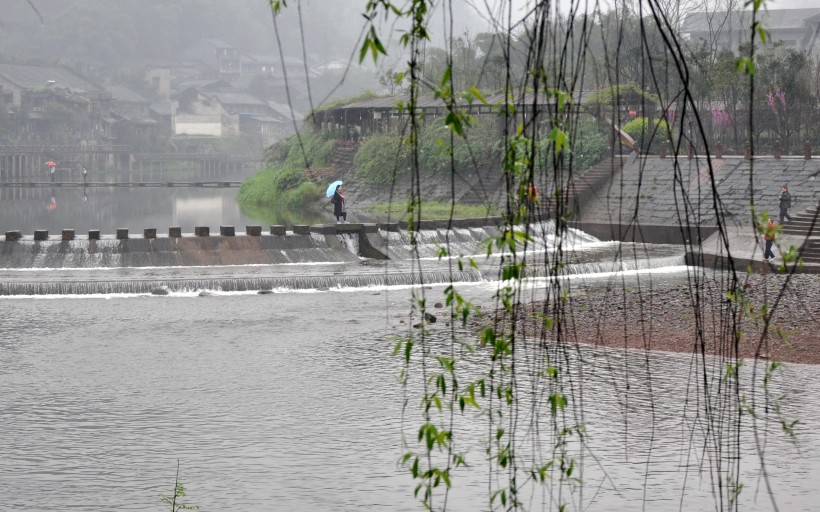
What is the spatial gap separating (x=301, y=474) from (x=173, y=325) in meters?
8.91

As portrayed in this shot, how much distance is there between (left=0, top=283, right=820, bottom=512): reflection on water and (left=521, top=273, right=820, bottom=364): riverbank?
39.0 inches

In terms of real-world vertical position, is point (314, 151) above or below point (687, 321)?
above

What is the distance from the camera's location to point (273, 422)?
1362 centimetres

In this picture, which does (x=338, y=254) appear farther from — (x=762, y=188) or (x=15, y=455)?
(x=15, y=455)

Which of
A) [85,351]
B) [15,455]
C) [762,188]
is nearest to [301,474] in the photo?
[15,455]

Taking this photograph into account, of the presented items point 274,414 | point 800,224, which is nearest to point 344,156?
point 800,224

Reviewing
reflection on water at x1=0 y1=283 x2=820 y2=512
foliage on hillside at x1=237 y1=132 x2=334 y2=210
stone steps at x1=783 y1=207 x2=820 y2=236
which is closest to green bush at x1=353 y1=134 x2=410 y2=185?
foliage on hillside at x1=237 y1=132 x2=334 y2=210

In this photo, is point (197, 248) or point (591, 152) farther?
point (591, 152)

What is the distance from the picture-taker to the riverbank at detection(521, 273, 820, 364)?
58.6 ft

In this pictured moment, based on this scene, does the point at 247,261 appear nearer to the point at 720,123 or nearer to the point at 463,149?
the point at 463,149

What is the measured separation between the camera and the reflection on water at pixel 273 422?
11031 mm

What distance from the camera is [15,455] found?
12.3 m

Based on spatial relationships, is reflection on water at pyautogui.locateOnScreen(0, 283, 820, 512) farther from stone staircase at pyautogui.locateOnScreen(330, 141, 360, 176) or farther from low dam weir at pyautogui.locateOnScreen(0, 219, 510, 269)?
stone staircase at pyautogui.locateOnScreen(330, 141, 360, 176)

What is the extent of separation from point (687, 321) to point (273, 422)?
30.5 feet
